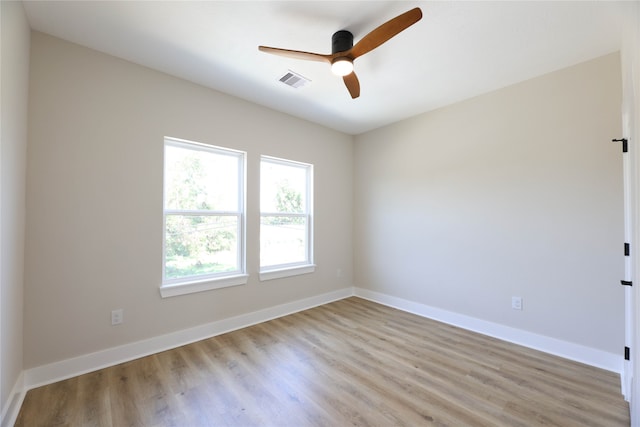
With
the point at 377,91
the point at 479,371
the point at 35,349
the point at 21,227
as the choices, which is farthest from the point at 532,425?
the point at 21,227

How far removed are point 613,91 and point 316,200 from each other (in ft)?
10.7

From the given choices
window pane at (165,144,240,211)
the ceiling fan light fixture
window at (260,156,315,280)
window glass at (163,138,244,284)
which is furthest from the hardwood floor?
the ceiling fan light fixture

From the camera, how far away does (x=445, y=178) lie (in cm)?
340

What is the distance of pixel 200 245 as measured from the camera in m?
2.96

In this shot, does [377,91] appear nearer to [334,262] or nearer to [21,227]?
[334,262]

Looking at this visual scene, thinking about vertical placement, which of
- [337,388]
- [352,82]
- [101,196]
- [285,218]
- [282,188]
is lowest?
[337,388]

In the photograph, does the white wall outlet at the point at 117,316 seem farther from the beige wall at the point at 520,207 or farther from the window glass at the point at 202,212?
the beige wall at the point at 520,207

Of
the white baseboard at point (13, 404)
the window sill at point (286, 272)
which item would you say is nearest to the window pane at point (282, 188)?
the window sill at point (286, 272)

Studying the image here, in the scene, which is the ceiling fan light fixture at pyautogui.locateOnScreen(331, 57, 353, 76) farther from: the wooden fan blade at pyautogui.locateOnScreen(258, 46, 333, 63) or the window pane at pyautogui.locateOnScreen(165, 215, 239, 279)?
the window pane at pyautogui.locateOnScreen(165, 215, 239, 279)

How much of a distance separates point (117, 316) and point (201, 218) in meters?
1.15

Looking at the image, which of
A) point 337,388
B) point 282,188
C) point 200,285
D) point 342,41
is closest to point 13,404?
point 200,285

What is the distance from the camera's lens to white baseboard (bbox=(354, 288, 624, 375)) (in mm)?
2314

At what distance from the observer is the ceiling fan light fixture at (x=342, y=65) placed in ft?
6.61

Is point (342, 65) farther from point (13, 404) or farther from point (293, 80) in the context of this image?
point (13, 404)
